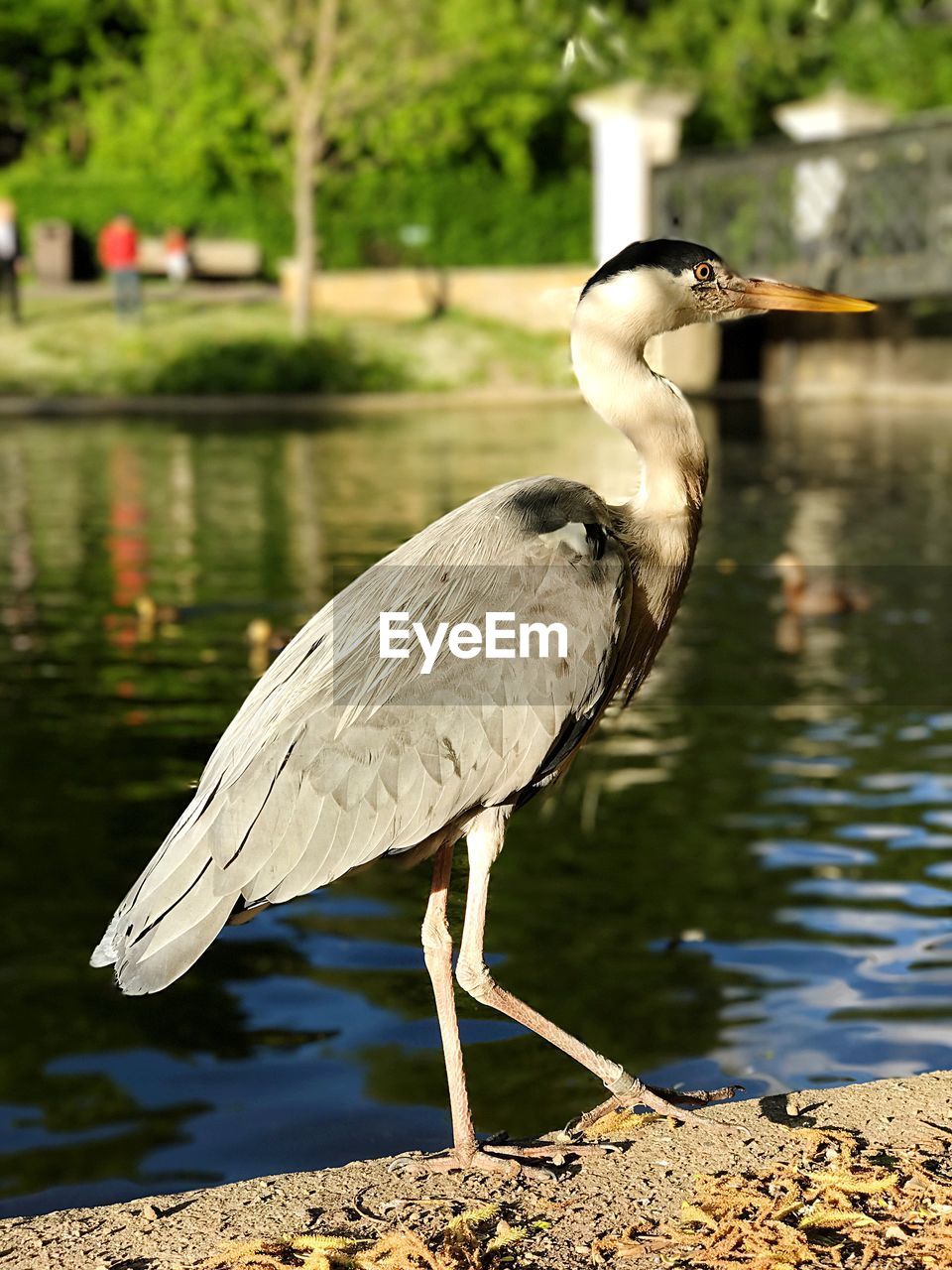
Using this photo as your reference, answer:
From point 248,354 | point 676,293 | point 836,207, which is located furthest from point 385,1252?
point 248,354

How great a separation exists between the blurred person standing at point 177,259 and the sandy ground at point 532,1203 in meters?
36.8

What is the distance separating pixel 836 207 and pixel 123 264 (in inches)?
498

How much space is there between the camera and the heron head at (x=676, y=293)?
14.0ft

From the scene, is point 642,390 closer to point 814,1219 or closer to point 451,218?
point 814,1219

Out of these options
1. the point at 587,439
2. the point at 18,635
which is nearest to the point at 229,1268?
the point at 18,635

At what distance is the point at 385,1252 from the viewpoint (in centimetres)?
351

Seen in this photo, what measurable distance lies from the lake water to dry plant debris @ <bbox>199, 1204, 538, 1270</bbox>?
43.5 inches

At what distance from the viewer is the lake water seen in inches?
205

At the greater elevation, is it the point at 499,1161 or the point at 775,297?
the point at 775,297

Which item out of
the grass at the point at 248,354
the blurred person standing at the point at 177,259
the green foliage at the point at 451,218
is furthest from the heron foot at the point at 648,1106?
the green foliage at the point at 451,218

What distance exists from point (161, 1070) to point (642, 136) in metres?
32.2

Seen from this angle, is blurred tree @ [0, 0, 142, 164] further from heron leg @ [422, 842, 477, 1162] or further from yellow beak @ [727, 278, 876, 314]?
heron leg @ [422, 842, 477, 1162]

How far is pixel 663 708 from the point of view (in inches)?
379

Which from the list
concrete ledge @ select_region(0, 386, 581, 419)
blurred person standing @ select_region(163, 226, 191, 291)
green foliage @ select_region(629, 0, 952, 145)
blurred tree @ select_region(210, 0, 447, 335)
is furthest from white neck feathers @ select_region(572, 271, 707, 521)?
green foliage @ select_region(629, 0, 952, 145)
